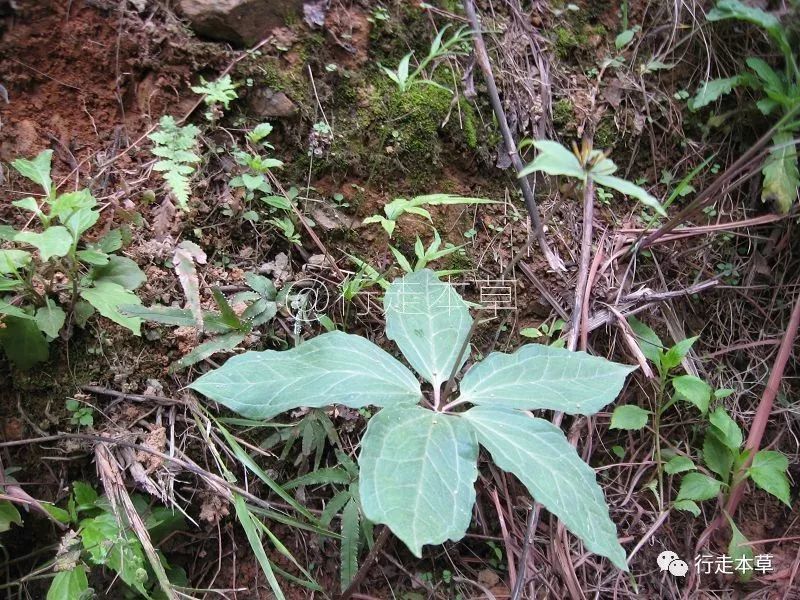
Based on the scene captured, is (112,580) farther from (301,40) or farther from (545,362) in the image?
(301,40)

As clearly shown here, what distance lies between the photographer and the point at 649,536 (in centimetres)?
189

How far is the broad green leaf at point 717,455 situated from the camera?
2.00 metres

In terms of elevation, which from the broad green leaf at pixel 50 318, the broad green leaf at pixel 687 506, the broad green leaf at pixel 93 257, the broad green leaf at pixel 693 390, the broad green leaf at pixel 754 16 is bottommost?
the broad green leaf at pixel 687 506

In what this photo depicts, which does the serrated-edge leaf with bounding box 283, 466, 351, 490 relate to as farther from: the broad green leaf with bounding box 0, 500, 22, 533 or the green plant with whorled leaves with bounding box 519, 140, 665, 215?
the green plant with whorled leaves with bounding box 519, 140, 665, 215

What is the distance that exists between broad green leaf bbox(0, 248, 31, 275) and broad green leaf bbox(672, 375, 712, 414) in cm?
215

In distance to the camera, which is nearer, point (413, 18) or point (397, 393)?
point (397, 393)

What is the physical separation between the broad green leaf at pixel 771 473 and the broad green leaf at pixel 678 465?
214 millimetres

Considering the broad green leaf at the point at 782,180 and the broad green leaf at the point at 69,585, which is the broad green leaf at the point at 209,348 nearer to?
the broad green leaf at the point at 69,585

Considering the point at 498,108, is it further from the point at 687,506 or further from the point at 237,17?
the point at 687,506

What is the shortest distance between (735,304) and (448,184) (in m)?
1.36

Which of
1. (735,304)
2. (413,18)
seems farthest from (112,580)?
(735,304)

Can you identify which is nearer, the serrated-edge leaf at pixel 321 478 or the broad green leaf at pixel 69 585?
the broad green leaf at pixel 69 585

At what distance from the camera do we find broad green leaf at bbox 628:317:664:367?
2.08 meters

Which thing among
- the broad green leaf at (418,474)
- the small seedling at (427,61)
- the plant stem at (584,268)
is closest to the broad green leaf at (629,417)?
the plant stem at (584,268)
